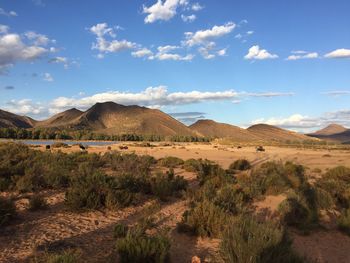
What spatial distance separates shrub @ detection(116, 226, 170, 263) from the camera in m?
6.15

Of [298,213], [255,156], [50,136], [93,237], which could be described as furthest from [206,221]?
[50,136]

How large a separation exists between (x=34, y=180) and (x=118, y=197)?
3825mm

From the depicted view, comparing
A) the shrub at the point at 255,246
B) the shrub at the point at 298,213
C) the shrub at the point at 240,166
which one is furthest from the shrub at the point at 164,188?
the shrub at the point at 240,166

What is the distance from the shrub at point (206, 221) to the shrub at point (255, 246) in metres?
2.07

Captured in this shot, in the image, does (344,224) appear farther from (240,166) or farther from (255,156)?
(255,156)

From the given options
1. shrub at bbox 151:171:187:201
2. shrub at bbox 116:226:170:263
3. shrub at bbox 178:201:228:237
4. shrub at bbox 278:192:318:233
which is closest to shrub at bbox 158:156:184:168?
shrub at bbox 151:171:187:201

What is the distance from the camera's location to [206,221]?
8977 millimetres

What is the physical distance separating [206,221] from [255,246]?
3082mm

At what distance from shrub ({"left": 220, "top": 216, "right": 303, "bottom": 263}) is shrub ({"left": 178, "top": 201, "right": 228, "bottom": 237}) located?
2.07m

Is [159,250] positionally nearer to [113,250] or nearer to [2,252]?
[113,250]

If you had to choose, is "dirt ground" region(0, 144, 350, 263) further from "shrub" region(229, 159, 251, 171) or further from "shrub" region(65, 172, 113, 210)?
"shrub" region(229, 159, 251, 171)

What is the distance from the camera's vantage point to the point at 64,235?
→ 26.5 feet

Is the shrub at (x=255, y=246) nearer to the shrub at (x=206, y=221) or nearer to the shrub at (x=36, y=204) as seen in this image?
the shrub at (x=206, y=221)

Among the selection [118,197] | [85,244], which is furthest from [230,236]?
[118,197]
